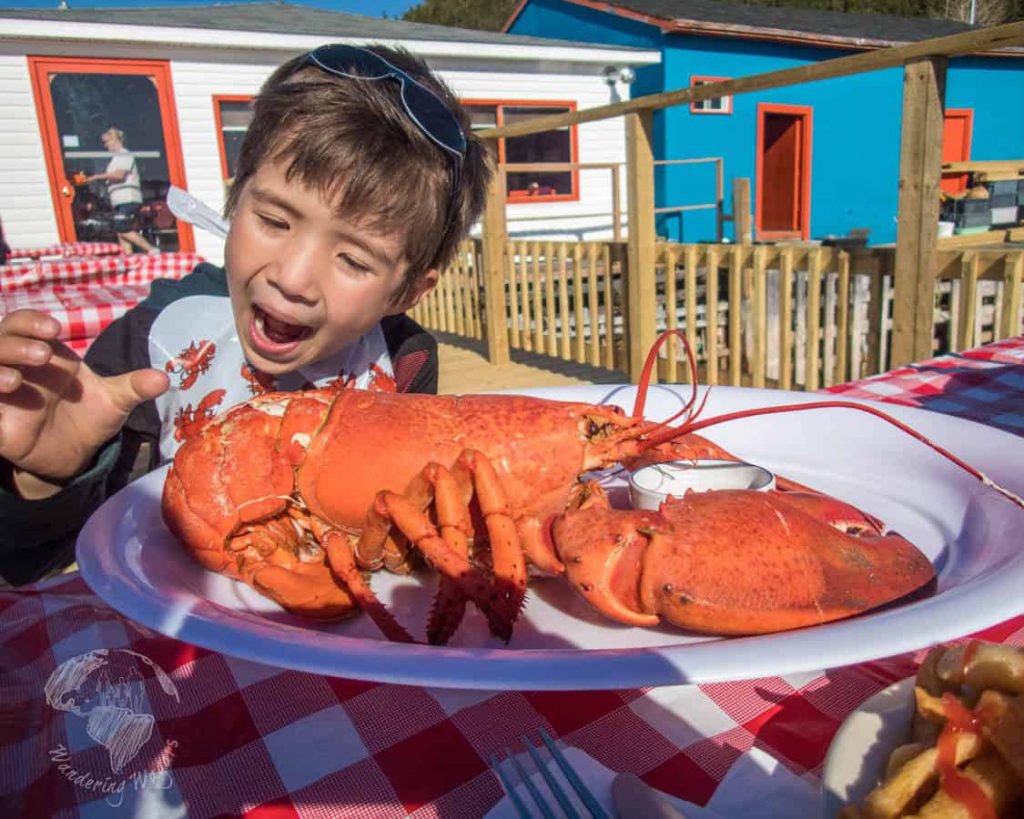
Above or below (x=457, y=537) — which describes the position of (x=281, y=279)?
above

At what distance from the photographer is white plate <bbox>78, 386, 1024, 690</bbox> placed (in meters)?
0.65

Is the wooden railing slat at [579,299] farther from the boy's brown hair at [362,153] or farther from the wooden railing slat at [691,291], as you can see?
the boy's brown hair at [362,153]

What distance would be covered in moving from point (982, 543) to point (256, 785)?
2.90 ft

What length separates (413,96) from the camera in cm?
149

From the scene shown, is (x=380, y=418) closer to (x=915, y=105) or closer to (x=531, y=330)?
(x=915, y=105)

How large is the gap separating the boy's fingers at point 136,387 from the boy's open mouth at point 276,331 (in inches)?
12.0

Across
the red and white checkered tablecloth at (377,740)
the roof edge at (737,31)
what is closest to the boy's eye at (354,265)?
the red and white checkered tablecloth at (377,740)

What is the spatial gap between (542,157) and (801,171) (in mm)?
5476

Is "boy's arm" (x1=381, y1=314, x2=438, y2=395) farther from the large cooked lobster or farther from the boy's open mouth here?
the large cooked lobster

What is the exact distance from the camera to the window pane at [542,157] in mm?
11078

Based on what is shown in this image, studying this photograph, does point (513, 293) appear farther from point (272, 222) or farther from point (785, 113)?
point (785, 113)

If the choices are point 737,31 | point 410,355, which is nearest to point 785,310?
point 410,355

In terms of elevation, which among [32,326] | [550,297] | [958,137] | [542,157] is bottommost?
[550,297]

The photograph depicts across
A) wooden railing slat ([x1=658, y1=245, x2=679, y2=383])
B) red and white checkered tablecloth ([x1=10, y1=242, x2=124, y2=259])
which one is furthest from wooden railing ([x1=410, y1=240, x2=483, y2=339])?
red and white checkered tablecloth ([x1=10, y1=242, x2=124, y2=259])
